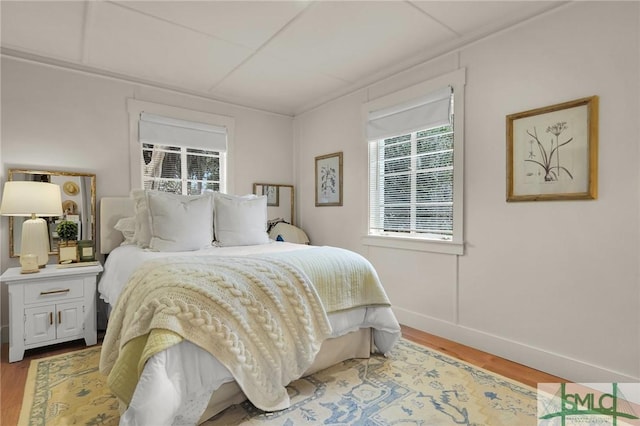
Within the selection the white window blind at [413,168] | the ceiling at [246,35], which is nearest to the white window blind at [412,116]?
the white window blind at [413,168]

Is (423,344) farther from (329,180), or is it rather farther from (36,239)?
(36,239)

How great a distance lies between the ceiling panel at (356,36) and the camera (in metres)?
2.26

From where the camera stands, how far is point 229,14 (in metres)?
2.27

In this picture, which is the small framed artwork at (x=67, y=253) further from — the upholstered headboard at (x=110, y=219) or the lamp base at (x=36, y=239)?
the upholstered headboard at (x=110, y=219)

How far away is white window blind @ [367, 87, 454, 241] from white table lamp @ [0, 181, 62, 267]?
284cm

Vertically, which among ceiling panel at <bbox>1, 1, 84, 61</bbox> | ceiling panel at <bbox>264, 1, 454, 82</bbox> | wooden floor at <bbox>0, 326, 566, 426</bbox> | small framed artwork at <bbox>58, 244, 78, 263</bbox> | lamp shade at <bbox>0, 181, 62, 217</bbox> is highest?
ceiling panel at <bbox>264, 1, 454, 82</bbox>

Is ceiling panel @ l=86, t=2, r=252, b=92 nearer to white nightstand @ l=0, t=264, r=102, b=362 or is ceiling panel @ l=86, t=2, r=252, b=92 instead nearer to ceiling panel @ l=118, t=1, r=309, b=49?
ceiling panel @ l=118, t=1, r=309, b=49

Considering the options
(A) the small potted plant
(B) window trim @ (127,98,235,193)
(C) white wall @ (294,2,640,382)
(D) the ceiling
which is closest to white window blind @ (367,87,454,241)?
(C) white wall @ (294,2,640,382)

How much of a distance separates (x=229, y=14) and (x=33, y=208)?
206cm

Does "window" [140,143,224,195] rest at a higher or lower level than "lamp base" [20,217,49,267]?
higher

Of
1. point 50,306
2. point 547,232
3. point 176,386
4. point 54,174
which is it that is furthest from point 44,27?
point 547,232

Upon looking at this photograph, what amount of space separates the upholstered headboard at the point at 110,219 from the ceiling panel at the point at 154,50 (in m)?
1.25

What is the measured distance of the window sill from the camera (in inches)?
110

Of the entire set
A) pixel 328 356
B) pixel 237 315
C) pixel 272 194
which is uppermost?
pixel 272 194
